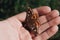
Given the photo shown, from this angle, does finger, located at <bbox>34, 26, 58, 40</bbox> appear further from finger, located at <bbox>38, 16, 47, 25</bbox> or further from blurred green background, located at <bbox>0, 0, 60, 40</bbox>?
blurred green background, located at <bbox>0, 0, 60, 40</bbox>

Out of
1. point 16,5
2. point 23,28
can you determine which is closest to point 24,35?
point 23,28

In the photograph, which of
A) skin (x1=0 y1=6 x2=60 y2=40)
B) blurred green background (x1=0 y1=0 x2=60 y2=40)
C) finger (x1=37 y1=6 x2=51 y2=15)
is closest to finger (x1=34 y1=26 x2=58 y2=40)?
skin (x1=0 y1=6 x2=60 y2=40)

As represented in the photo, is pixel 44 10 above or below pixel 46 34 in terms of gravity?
above

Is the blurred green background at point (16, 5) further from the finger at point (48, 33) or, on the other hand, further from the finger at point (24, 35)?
the finger at point (24, 35)

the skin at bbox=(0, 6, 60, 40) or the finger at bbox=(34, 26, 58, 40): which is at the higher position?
the skin at bbox=(0, 6, 60, 40)

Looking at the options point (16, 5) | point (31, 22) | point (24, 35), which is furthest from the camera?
point (16, 5)

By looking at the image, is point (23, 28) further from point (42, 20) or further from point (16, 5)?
point (16, 5)

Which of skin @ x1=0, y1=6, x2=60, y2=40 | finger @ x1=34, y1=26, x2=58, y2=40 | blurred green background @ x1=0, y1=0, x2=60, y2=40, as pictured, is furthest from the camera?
blurred green background @ x1=0, y1=0, x2=60, y2=40

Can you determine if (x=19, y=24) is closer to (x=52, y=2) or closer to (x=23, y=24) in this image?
(x=23, y=24)

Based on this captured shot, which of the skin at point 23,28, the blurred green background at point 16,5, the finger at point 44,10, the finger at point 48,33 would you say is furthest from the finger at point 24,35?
the blurred green background at point 16,5
